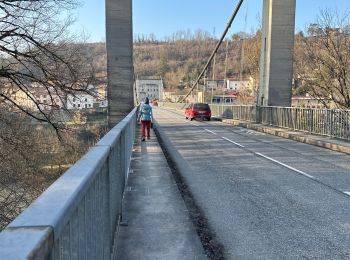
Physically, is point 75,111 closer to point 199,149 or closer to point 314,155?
point 199,149

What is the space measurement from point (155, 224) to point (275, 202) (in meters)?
2.23

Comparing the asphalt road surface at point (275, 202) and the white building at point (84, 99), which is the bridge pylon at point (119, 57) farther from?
the asphalt road surface at point (275, 202)

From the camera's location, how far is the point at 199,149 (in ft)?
46.6

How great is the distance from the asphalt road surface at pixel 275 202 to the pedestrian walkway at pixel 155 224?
14.4 inches

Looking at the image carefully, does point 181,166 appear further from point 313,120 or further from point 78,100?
point 313,120

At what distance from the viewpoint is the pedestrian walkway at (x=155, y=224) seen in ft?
14.3

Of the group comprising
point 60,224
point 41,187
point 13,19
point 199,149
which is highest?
point 13,19

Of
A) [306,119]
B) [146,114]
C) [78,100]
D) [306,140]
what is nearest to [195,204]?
[146,114]

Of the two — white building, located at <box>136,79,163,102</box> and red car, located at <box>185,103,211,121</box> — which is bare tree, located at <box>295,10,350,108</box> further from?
white building, located at <box>136,79,163,102</box>

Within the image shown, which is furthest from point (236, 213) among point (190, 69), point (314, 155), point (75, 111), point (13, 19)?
point (190, 69)

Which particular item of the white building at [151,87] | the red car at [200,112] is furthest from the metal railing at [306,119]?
the white building at [151,87]

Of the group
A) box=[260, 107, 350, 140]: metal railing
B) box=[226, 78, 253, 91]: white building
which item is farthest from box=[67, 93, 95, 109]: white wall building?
box=[226, 78, 253, 91]: white building

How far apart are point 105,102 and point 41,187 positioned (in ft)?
25.8

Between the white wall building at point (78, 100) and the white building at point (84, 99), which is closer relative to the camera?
the white wall building at point (78, 100)
